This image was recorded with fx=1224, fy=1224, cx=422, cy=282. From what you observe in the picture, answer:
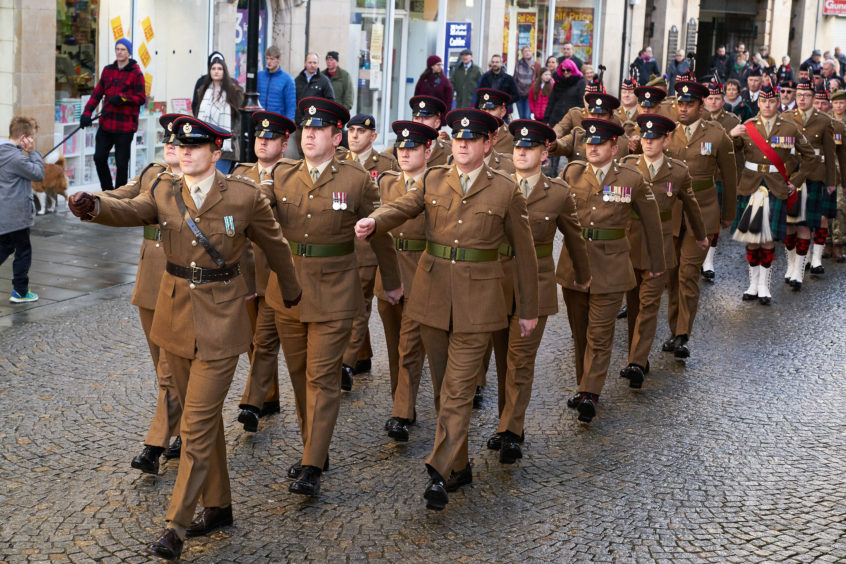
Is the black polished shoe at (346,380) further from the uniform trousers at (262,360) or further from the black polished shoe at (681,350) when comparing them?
the black polished shoe at (681,350)

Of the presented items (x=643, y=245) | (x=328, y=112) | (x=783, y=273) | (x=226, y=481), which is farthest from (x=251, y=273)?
(x=783, y=273)

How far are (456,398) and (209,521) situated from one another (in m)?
1.50

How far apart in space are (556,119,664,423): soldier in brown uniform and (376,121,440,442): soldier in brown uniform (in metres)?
1.14

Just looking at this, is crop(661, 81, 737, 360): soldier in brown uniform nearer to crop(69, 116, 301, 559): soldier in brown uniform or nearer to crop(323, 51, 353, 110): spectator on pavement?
crop(69, 116, 301, 559): soldier in brown uniform

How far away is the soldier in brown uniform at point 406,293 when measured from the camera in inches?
310

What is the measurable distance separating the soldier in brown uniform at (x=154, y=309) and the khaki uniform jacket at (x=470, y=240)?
1.42 metres

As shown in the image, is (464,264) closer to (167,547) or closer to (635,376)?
(167,547)

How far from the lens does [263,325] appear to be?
7715mm

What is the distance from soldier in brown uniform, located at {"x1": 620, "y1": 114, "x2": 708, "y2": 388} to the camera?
377 inches

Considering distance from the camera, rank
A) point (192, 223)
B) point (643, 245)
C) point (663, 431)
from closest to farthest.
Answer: point (192, 223)
point (663, 431)
point (643, 245)

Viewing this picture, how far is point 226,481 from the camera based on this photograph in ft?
20.1

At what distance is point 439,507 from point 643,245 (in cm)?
398

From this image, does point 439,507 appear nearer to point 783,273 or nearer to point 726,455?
point 726,455

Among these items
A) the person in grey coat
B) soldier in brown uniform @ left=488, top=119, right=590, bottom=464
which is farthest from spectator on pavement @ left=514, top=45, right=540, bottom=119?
soldier in brown uniform @ left=488, top=119, right=590, bottom=464
